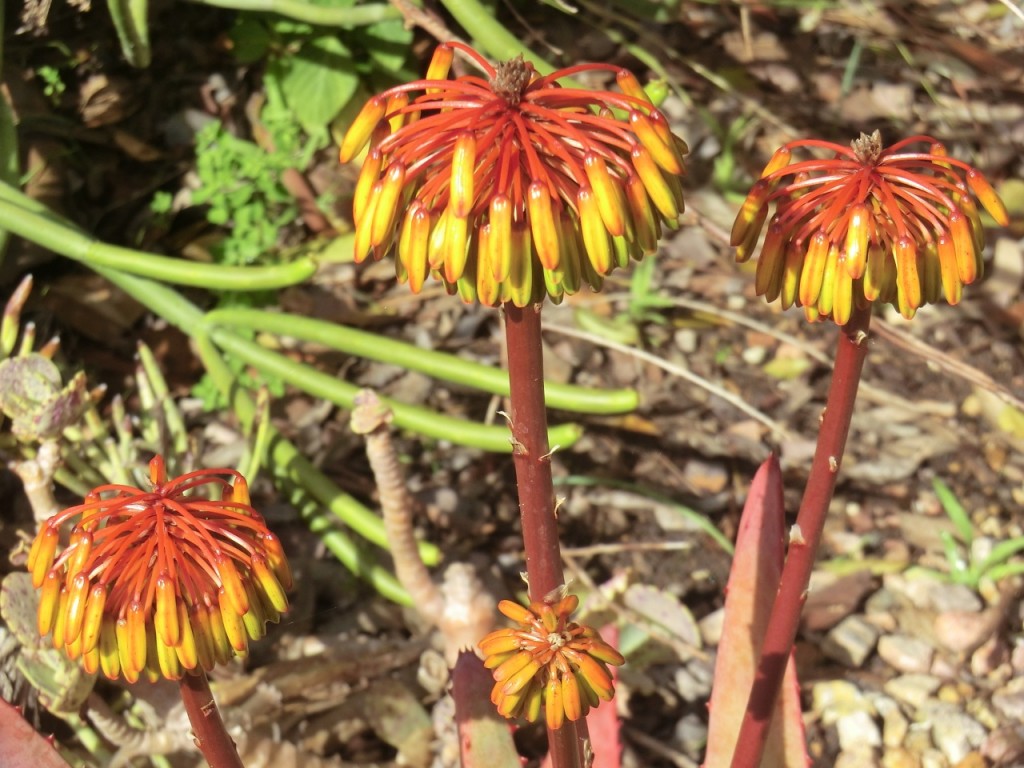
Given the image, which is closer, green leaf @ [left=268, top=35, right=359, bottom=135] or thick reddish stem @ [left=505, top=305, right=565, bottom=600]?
thick reddish stem @ [left=505, top=305, right=565, bottom=600]

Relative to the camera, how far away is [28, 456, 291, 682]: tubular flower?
1.42 m

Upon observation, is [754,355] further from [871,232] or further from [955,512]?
[871,232]

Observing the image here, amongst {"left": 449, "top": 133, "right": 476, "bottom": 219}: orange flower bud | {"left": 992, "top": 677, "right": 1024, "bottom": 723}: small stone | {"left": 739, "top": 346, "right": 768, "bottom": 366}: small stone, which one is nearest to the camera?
{"left": 449, "top": 133, "right": 476, "bottom": 219}: orange flower bud

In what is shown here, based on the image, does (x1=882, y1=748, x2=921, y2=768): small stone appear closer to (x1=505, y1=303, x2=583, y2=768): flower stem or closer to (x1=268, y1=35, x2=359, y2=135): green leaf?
(x1=505, y1=303, x2=583, y2=768): flower stem

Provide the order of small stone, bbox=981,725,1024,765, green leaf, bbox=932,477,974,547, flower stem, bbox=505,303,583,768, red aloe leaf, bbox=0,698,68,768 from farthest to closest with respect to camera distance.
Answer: green leaf, bbox=932,477,974,547, small stone, bbox=981,725,1024,765, red aloe leaf, bbox=0,698,68,768, flower stem, bbox=505,303,583,768

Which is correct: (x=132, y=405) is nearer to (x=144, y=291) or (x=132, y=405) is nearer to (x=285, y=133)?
(x=144, y=291)

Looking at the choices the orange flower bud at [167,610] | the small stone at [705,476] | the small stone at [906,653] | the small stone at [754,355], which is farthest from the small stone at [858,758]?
the orange flower bud at [167,610]

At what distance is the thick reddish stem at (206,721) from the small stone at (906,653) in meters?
1.76

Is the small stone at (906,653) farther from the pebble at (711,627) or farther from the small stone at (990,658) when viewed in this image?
the pebble at (711,627)

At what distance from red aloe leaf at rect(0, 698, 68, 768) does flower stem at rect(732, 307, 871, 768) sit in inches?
40.4

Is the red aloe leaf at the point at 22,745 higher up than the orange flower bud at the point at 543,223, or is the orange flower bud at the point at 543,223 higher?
the orange flower bud at the point at 543,223

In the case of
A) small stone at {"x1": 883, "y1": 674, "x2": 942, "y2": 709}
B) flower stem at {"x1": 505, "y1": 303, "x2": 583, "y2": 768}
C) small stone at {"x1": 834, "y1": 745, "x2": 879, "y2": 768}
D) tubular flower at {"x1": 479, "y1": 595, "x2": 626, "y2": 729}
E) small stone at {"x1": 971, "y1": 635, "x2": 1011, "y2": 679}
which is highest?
flower stem at {"x1": 505, "y1": 303, "x2": 583, "y2": 768}

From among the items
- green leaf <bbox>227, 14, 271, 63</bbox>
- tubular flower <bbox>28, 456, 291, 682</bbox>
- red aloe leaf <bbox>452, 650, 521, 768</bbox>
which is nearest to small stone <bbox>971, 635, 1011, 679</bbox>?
red aloe leaf <bbox>452, 650, 521, 768</bbox>

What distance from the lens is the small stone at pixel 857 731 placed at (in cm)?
271
